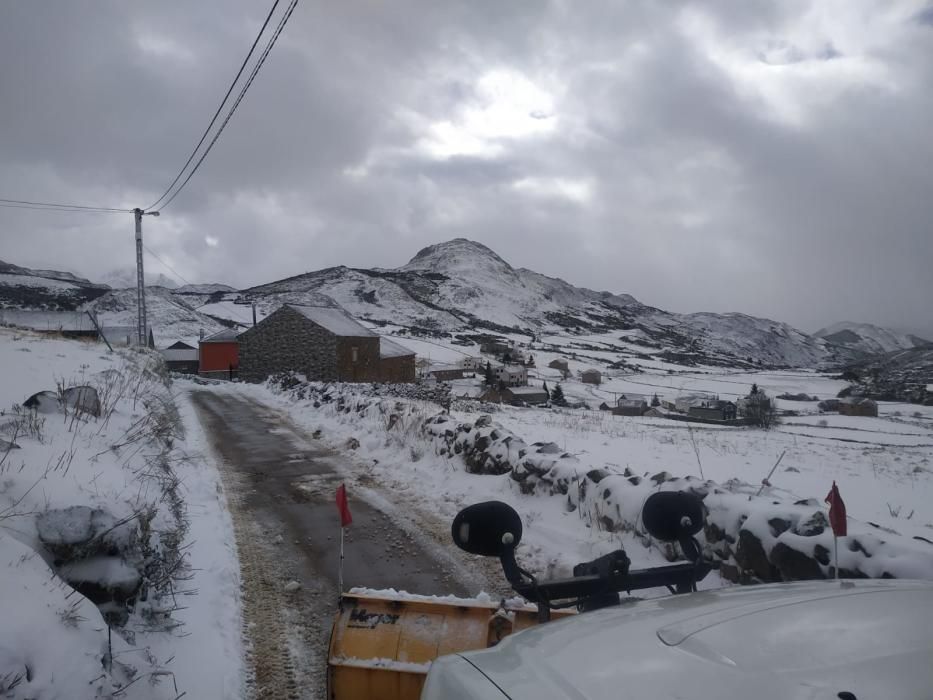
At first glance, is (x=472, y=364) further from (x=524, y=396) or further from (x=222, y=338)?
(x=222, y=338)

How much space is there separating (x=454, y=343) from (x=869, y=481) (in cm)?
8794

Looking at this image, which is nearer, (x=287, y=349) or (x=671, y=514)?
(x=671, y=514)

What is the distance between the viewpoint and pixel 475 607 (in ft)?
11.0

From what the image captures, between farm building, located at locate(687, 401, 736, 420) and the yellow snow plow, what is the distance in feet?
133

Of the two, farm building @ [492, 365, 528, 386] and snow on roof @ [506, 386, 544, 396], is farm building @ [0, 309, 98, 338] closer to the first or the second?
snow on roof @ [506, 386, 544, 396]

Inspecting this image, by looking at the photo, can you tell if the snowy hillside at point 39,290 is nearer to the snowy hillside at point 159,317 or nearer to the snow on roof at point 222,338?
the snowy hillside at point 159,317

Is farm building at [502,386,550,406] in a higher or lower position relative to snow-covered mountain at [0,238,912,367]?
lower

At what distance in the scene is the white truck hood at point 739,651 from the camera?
147cm

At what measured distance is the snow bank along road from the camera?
4191 millimetres

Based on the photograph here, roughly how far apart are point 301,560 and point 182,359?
55.5 meters

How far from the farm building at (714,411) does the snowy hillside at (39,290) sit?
321 ft

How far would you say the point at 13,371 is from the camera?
10.0 meters

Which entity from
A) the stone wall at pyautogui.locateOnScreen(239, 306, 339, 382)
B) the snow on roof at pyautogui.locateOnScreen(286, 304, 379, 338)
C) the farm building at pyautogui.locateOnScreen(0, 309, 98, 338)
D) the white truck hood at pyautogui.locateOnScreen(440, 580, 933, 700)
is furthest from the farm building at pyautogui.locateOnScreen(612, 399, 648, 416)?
the farm building at pyautogui.locateOnScreen(0, 309, 98, 338)

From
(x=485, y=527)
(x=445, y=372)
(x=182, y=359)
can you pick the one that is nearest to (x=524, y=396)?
(x=445, y=372)
